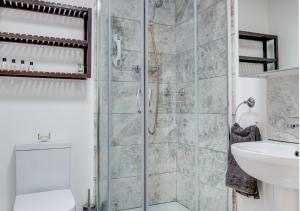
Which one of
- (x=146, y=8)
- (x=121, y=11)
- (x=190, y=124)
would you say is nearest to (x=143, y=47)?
(x=146, y=8)

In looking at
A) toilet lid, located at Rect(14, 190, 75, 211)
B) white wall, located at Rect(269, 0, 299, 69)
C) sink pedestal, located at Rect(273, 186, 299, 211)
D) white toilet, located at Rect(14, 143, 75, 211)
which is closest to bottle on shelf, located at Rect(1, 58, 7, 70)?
white toilet, located at Rect(14, 143, 75, 211)

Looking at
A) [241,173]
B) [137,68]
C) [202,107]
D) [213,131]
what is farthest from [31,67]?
[241,173]

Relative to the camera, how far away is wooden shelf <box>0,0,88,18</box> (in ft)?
6.74

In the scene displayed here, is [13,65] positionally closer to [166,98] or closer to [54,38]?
[54,38]

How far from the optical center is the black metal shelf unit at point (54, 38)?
2.04 meters

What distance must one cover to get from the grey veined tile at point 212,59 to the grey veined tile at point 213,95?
5 cm

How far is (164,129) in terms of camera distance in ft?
7.22

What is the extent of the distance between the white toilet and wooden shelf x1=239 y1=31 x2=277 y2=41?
1.57m

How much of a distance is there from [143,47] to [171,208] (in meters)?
1.40

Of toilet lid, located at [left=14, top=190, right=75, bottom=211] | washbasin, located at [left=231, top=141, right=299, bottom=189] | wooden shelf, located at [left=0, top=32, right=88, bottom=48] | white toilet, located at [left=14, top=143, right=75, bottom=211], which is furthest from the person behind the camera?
wooden shelf, located at [left=0, top=32, right=88, bottom=48]

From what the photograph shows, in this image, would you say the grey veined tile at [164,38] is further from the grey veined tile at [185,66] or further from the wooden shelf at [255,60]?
the wooden shelf at [255,60]

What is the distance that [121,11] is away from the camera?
1.97 metres

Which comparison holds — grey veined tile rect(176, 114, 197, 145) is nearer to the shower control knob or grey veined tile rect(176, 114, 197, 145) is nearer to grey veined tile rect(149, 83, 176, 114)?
grey veined tile rect(149, 83, 176, 114)

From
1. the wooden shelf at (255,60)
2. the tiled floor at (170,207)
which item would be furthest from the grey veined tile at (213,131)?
the tiled floor at (170,207)
